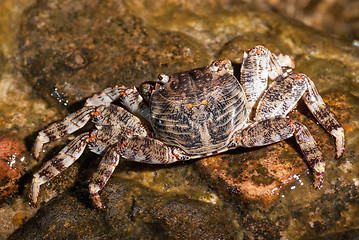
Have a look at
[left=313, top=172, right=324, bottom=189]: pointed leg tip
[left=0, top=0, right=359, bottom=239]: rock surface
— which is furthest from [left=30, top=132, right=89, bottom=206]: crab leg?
[left=313, top=172, right=324, bottom=189]: pointed leg tip

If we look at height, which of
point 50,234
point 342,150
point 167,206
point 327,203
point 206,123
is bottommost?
point 50,234

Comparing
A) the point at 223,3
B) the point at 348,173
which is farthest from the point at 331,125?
the point at 223,3

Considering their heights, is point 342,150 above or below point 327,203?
above

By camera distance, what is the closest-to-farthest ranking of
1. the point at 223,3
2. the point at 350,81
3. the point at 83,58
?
the point at 350,81 < the point at 83,58 < the point at 223,3

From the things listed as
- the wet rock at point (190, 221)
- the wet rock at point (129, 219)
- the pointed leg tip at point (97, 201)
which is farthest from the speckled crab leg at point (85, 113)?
the wet rock at point (190, 221)

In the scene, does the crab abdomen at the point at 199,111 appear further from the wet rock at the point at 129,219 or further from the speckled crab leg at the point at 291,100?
the wet rock at the point at 129,219

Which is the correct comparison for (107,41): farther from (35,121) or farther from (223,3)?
(223,3)

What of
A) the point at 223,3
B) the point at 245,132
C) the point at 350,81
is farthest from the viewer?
the point at 223,3
